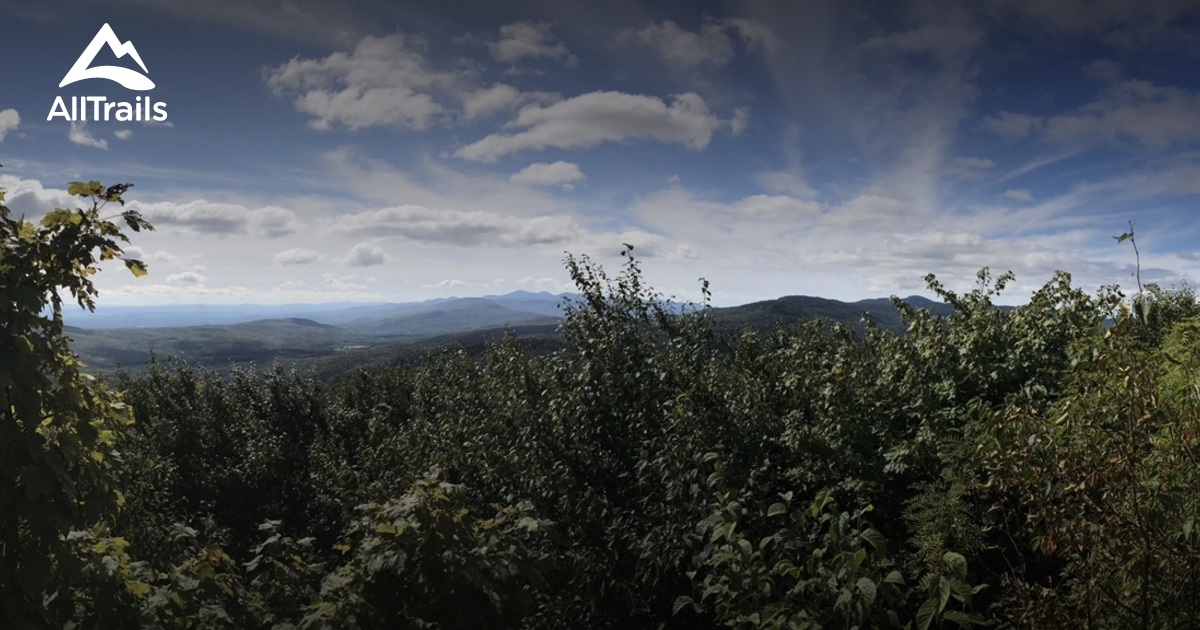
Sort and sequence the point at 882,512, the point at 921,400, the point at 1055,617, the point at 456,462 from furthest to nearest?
the point at 456,462 → the point at 921,400 → the point at 882,512 → the point at 1055,617

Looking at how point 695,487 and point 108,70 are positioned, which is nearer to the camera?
point 695,487

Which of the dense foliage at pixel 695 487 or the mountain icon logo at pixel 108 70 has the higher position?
the mountain icon logo at pixel 108 70

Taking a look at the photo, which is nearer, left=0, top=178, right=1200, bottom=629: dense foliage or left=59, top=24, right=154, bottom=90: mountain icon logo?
left=0, top=178, right=1200, bottom=629: dense foliage

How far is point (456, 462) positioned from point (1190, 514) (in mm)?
9551

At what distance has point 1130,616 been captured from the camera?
158 inches

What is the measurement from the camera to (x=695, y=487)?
215 inches

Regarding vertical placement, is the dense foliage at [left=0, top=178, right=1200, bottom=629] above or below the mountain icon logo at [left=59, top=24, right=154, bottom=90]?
below

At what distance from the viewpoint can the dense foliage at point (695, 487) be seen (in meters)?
3.83

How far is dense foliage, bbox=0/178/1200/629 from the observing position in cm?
383

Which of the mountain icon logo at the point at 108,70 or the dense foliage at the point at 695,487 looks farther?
the mountain icon logo at the point at 108,70

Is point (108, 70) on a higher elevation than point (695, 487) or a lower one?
higher

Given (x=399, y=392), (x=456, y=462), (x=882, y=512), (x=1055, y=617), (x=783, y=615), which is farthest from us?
(x=399, y=392)

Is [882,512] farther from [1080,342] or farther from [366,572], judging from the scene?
[366,572]

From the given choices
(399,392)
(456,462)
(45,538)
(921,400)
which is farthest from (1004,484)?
(399,392)
